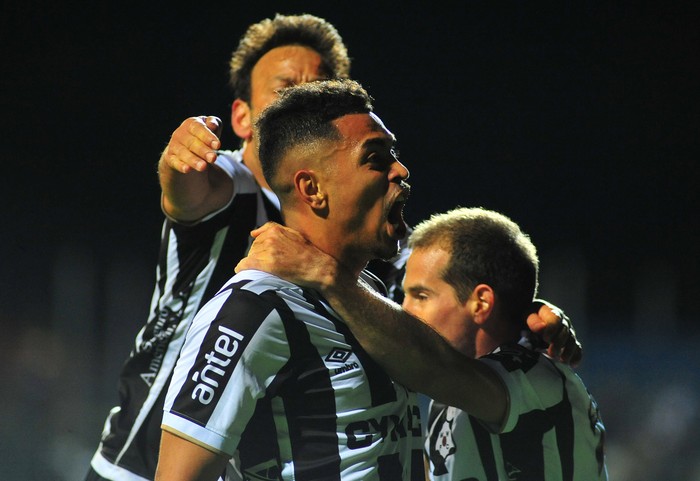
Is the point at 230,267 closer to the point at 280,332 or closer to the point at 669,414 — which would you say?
the point at 280,332

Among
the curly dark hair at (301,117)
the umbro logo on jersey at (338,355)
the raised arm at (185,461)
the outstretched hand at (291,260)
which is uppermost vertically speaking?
the curly dark hair at (301,117)

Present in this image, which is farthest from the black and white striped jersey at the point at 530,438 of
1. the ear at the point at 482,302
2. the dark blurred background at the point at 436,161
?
the dark blurred background at the point at 436,161

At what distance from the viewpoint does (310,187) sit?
202 cm

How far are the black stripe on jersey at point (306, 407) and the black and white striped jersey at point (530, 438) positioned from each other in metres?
0.63

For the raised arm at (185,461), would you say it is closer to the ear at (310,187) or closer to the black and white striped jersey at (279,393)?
the black and white striped jersey at (279,393)

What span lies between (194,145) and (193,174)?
37 centimetres

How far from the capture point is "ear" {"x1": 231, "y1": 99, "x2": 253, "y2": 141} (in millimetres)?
3145

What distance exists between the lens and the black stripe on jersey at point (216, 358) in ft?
5.64

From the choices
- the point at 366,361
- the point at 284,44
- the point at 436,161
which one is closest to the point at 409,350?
the point at 366,361

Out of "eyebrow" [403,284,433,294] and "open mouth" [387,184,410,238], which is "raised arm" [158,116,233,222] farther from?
"eyebrow" [403,284,433,294]

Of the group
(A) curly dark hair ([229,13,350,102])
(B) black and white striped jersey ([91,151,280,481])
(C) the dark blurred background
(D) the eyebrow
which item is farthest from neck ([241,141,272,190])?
(C) the dark blurred background

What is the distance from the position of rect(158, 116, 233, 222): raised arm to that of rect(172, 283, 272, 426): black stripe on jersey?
1.52 feet

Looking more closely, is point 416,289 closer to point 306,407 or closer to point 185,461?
point 306,407

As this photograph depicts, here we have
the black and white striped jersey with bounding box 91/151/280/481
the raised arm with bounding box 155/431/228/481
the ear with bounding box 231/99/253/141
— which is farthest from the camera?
the ear with bounding box 231/99/253/141
